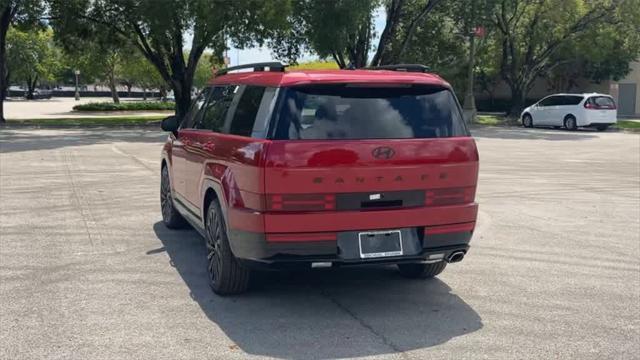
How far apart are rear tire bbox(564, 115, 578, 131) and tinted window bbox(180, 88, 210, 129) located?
26567 millimetres

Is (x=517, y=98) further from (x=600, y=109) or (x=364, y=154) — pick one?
(x=364, y=154)

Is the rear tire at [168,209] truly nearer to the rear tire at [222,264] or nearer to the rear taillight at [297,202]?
the rear tire at [222,264]

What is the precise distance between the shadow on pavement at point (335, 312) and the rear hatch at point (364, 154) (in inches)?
29.1

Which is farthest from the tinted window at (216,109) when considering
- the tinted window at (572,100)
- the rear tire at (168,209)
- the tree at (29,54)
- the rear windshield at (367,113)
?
the tree at (29,54)

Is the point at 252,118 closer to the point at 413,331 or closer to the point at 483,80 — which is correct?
the point at 413,331

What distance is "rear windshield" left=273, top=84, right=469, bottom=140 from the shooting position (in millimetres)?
5090

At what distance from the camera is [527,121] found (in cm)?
3384

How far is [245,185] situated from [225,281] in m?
0.97

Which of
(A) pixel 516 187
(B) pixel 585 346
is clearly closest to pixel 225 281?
(B) pixel 585 346

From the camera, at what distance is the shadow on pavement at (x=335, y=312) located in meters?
4.74

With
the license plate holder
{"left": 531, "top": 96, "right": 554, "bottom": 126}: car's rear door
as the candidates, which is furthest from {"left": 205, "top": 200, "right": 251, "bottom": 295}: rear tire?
{"left": 531, "top": 96, "right": 554, "bottom": 126}: car's rear door

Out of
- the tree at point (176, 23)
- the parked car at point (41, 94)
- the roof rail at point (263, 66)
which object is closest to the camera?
the roof rail at point (263, 66)

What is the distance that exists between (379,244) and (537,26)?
3303 cm

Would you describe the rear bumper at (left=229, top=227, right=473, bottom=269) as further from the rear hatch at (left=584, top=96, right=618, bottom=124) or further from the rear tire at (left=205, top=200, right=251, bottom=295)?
the rear hatch at (left=584, top=96, right=618, bottom=124)
